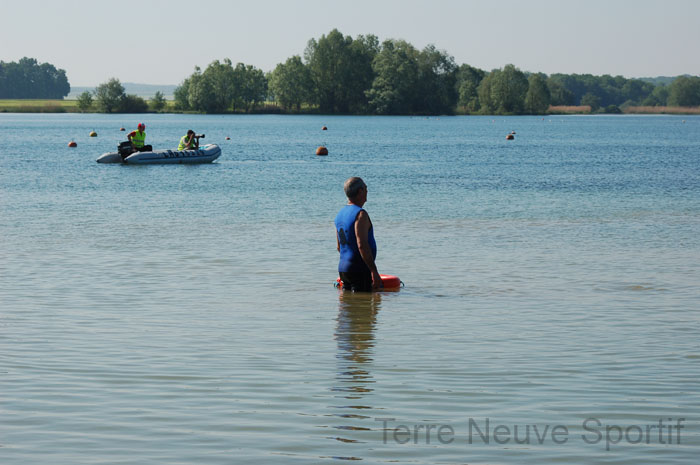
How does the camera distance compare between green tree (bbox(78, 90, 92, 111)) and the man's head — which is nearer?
the man's head

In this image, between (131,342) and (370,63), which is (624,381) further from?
(370,63)

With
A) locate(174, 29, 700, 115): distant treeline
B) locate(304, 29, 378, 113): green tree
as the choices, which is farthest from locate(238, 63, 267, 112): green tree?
locate(304, 29, 378, 113): green tree

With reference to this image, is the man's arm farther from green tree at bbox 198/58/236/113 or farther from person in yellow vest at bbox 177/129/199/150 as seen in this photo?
green tree at bbox 198/58/236/113

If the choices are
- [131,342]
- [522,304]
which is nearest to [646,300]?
[522,304]

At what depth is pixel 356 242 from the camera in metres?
12.1

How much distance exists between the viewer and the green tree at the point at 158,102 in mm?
196625

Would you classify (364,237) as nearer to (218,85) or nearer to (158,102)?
(218,85)

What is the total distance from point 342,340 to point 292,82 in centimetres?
18075

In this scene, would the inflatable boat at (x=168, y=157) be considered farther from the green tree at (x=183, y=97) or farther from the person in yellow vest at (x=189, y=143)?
the green tree at (x=183, y=97)

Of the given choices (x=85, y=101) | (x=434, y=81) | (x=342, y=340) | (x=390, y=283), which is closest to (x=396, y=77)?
(x=434, y=81)

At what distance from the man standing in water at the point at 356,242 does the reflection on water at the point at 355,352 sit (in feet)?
0.76

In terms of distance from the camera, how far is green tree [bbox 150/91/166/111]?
196625mm

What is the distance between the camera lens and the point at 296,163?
177 ft

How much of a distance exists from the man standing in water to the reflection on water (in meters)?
0.23
